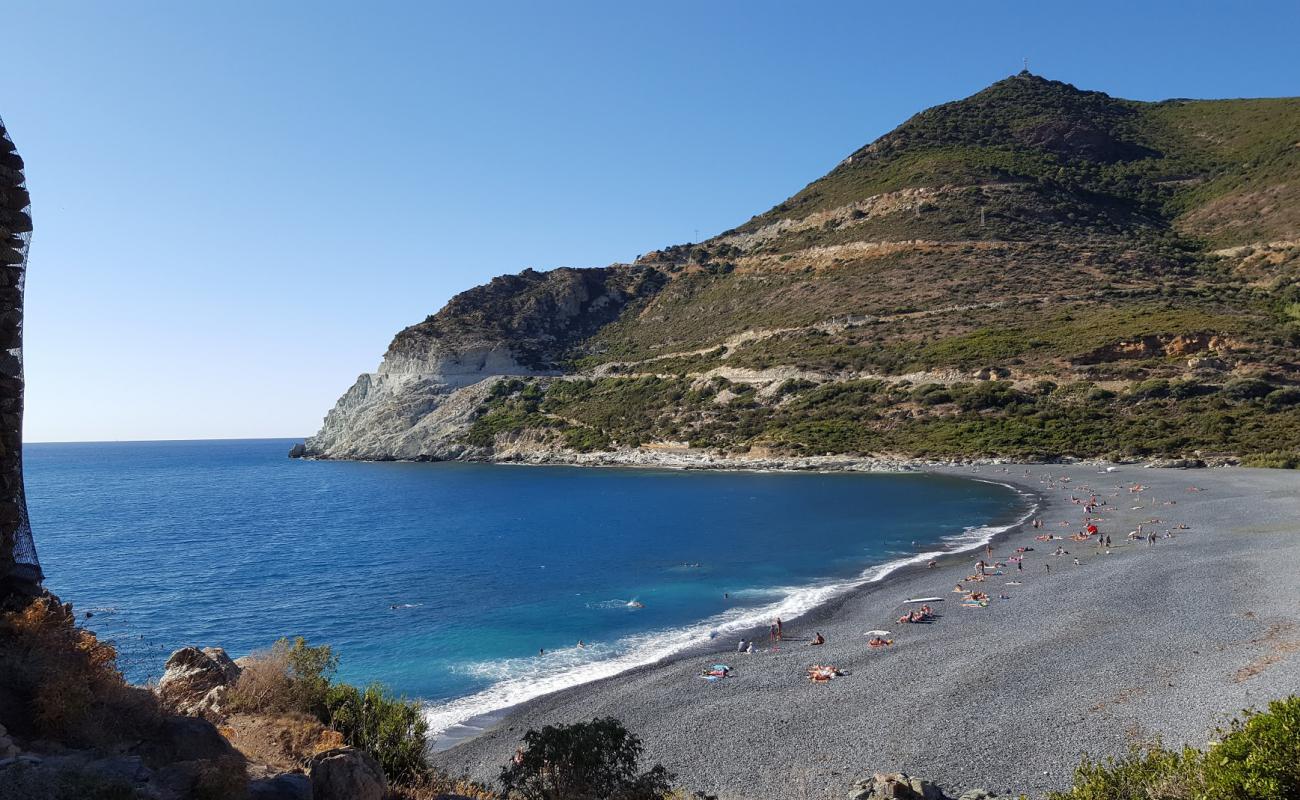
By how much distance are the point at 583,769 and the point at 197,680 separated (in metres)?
5.70

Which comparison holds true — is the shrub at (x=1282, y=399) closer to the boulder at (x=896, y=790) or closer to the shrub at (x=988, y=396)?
the shrub at (x=988, y=396)

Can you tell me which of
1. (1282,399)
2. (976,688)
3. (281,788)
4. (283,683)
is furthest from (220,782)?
(1282,399)

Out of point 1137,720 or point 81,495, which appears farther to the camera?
point 81,495

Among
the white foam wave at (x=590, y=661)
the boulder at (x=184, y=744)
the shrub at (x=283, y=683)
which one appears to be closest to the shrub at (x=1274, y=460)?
the white foam wave at (x=590, y=661)

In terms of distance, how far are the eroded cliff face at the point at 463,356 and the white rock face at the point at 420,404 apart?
0.17 meters

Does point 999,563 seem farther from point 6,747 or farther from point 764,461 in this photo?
point 764,461

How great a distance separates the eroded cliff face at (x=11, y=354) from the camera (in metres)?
8.14

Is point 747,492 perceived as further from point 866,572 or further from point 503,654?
point 503,654

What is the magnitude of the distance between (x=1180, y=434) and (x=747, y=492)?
117ft

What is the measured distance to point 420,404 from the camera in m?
117

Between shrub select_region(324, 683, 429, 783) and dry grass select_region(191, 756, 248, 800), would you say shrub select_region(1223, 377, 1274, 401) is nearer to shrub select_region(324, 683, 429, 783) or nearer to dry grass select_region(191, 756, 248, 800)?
shrub select_region(324, 683, 429, 783)

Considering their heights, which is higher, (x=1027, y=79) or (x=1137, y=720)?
(x=1027, y=79)

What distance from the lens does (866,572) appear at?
31500 mm

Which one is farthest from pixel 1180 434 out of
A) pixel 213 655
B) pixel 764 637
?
pixel 213 655
